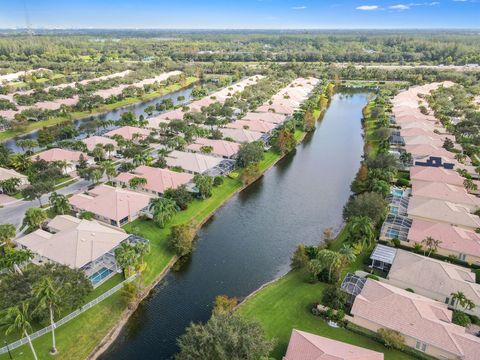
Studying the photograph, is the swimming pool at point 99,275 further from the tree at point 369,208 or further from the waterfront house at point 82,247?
the tree at point 369,208

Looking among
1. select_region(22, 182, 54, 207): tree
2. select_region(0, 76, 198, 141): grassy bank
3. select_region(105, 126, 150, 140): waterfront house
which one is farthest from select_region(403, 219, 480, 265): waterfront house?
select_region(0, 76, 198, 141): grassy bank

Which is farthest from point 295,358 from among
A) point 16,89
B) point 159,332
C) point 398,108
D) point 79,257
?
point 16,89

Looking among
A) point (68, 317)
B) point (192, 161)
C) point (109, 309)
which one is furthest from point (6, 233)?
point (192, 161)

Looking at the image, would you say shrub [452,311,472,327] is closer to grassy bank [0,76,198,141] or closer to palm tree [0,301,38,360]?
palm tree [0,301,38,360]

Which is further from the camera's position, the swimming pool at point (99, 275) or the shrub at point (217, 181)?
the shrub at point (217, 181)

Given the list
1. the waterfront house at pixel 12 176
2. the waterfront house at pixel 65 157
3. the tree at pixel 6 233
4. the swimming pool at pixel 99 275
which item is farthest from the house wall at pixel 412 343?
the waterfront house at pixel 65 157

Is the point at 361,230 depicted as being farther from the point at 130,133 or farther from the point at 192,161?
the point at 130,133

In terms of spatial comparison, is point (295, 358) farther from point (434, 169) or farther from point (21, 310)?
point (434, 169)
